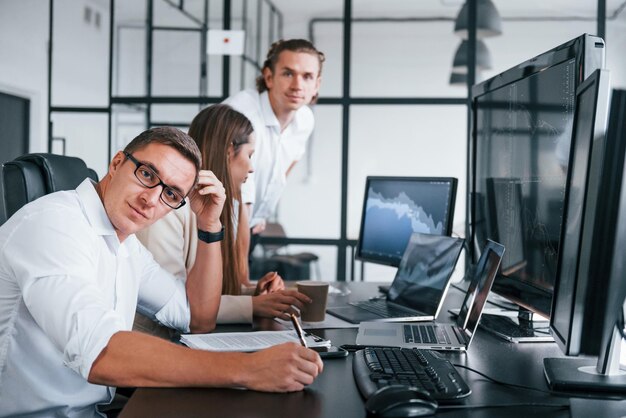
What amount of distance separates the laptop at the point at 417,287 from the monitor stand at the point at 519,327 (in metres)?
0.14

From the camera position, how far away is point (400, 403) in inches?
37.8

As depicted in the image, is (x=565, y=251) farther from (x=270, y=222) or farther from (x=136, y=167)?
(x=270, y=222)

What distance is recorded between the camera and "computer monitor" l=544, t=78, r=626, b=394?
0.95 metres

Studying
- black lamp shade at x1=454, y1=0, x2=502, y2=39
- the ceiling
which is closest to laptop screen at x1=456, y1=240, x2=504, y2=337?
black lamp shade at x1=454, y1=0, x2=502, y2=39

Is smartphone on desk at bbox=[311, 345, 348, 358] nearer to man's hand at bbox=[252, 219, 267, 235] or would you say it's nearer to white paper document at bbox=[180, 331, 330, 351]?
white paper document at bbox=[180, 331, 330, 351]

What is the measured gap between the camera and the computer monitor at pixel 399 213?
2146 millimetres

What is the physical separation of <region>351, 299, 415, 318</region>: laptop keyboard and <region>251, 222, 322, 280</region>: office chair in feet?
9.79

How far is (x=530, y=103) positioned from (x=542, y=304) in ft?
1.45

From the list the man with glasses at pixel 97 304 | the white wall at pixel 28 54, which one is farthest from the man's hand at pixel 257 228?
the white wall at pixel 28 54

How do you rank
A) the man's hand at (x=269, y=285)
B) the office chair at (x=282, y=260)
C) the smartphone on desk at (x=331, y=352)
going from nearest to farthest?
the smartphone on desk at (x=331, y=352), the man's hand at (x=269, y=285), the office chair at (x=282, y=260)

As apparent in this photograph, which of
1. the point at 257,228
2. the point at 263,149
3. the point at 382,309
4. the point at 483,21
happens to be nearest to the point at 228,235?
the point at 382,309

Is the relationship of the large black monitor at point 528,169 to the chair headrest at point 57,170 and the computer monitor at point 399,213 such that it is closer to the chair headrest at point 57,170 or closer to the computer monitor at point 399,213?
the computer monitor at point 399,213

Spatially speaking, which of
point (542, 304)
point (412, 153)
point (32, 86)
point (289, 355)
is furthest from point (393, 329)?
point (32, 86)

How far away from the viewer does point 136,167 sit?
55.1 inches
